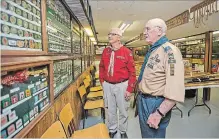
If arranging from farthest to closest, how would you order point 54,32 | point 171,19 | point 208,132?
point 171,19 < point 208,132 < point 54,32

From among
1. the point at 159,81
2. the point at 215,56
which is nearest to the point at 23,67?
the point at 159,81

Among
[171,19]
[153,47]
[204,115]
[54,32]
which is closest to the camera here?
[153,47]

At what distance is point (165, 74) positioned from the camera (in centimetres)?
171

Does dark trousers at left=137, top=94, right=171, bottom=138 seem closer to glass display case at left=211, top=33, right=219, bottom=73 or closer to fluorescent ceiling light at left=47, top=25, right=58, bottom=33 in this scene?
fluorescent ceiling light at left=47, top=25, right=58, bottom=33

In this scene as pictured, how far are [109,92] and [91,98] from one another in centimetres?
98

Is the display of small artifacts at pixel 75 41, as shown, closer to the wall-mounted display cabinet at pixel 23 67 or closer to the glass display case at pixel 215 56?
the wall-mounted display cabinet at pixel 23 67

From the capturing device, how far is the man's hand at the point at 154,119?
1.69 meters

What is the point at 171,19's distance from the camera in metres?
5.50

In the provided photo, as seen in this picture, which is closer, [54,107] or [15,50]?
[15,50]

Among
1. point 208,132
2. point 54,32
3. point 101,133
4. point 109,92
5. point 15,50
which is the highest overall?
point 54,32

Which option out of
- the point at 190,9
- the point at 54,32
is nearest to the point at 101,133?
the point at 54,32

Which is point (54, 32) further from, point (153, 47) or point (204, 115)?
point (204, 115)

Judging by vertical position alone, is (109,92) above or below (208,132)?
above

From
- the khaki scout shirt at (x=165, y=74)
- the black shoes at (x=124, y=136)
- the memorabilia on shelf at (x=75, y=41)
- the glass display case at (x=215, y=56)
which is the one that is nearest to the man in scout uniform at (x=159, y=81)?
the khaki scout shirt at (x=165, y=74)
